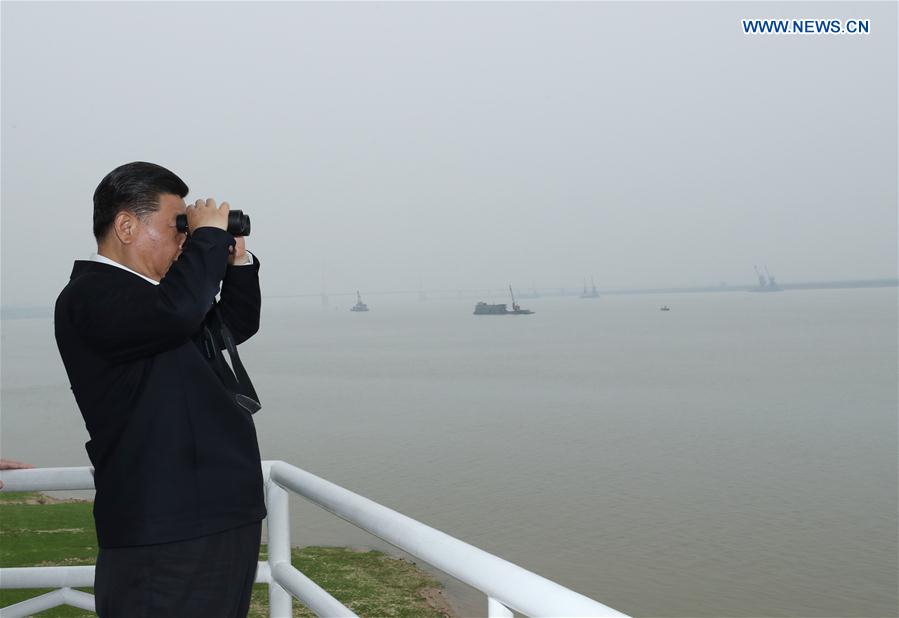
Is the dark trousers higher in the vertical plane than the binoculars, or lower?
lower

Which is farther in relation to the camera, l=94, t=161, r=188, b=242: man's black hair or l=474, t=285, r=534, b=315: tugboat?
l=474, t=285, r=534, b=315: tugboat

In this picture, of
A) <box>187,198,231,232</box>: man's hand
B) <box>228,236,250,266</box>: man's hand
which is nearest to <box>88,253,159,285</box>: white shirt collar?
<box>187,198,231,232</box>: man's hand

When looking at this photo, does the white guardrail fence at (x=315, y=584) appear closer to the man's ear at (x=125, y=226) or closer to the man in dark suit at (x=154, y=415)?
the man in dark suit at (x=154, y=415)

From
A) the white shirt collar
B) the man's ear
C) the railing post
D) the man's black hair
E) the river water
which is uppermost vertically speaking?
the man's black hair

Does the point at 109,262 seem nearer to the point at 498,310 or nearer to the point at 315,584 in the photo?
the point at 315,584

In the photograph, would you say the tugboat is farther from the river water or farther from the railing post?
the railing post

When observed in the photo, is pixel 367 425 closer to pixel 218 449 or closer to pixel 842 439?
pixel 842 439

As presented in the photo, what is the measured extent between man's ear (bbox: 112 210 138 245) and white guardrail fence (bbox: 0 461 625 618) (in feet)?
1.84

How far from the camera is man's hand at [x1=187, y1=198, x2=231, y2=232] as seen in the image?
1588mm

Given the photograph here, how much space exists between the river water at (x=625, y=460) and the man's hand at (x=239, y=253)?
957cm

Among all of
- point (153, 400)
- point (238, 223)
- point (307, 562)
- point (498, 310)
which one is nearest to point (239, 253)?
point (238, 223)

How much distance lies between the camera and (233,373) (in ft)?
5.46

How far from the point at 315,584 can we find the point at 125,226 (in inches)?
29.2

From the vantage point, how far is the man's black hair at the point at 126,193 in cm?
158
